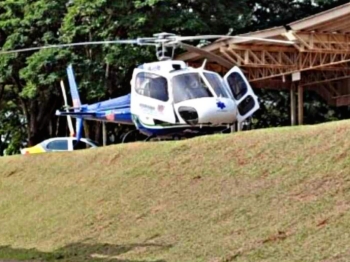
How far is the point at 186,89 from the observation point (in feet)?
62.5

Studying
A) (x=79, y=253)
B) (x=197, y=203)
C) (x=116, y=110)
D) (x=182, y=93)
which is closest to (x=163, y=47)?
(x=182, y=93)

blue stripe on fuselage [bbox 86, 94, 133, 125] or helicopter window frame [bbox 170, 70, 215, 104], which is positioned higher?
helicopter window frame [bbox 170, 70, 215, 104]

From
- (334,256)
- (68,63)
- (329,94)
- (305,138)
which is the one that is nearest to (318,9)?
(329,94)

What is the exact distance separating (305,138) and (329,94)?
19.0 meters

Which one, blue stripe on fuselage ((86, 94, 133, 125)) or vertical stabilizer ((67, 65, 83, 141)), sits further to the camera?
vertical stabilizer ((67, 65, 83, 141))

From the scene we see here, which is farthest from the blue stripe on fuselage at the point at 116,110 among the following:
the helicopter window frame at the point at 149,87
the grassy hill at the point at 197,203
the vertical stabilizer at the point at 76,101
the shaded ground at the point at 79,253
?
the shaded ground at the point at 79,253

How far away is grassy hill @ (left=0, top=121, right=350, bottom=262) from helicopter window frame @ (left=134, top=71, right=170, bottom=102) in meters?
3.59

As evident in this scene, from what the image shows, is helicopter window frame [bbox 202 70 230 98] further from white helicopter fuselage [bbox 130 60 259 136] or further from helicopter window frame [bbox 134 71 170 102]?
helicopter window frame [bbox 134 71 170 102]

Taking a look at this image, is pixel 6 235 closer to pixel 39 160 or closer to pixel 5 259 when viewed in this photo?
pixel 5 259

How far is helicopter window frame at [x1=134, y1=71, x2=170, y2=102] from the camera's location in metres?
19.2

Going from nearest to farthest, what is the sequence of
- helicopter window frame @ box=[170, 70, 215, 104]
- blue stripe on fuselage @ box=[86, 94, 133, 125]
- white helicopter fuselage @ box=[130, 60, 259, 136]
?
white helicopter fuselage @ box=[130, 60, 259, 136] → helicopter window frame @ box=[170, 70, 215, 104] → blue stripe on fuselage @ box=[86, 94, 133, 125]

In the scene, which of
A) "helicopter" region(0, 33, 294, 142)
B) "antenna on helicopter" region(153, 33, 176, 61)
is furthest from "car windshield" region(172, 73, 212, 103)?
"antenna on helicopter" region(153, 33, 176, 61)

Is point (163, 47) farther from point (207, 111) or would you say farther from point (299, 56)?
point (299, 56)

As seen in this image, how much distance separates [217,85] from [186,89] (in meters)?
0.90
